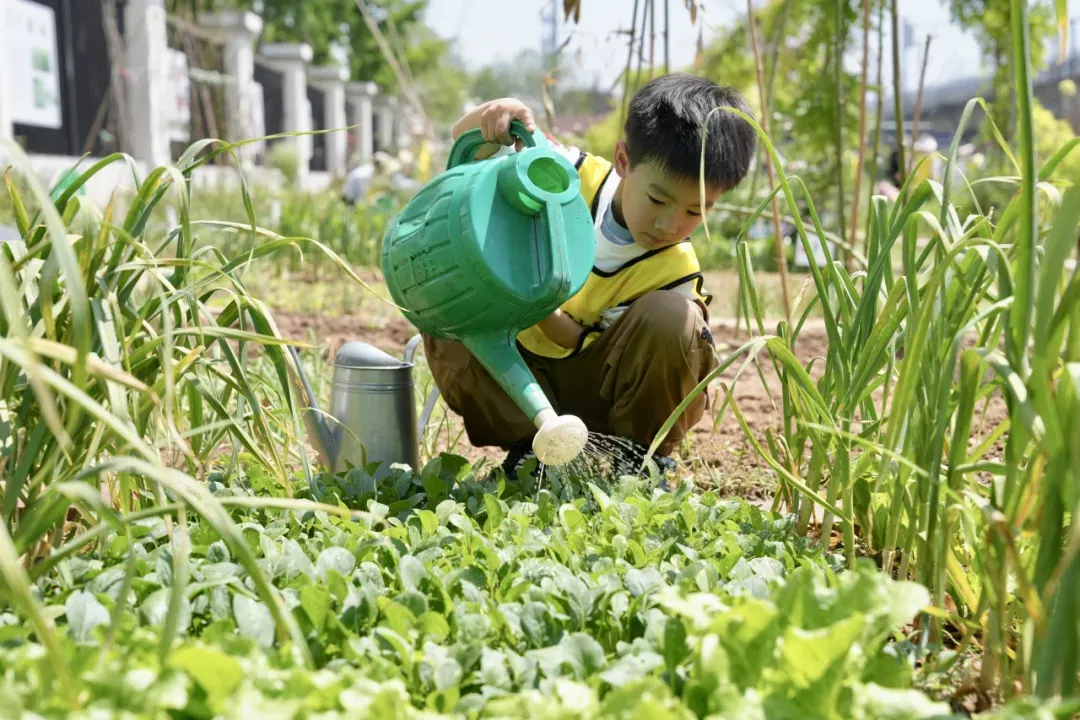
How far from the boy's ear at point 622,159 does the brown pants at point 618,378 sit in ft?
0.84

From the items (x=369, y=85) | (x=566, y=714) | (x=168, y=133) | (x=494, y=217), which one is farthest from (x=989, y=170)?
(x=369, y=85)

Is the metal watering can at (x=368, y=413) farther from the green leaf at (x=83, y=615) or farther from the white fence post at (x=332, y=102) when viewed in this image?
the white fence post at (x=332, y=102)

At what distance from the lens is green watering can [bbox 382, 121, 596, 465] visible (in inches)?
56.4

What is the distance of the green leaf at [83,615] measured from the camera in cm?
94

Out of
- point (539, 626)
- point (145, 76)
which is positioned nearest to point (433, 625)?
point (539, 626)

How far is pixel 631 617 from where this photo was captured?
3.57 ft

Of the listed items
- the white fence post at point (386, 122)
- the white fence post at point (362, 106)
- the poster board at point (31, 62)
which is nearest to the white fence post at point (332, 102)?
the white fence post at point (362, 106)

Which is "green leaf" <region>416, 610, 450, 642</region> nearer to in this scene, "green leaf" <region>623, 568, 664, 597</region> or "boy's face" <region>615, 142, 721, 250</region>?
"green leaf" <region>623, 568, 664, 597</region>

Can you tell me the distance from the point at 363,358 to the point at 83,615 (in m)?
0.81

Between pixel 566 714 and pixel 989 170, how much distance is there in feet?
33.7

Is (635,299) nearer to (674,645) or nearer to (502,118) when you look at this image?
(502,118)

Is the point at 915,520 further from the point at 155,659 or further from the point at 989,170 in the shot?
the point at 989,170

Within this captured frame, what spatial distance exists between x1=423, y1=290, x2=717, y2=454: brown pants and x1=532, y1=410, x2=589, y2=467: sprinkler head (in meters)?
0.44

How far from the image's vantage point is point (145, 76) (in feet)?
30.9
